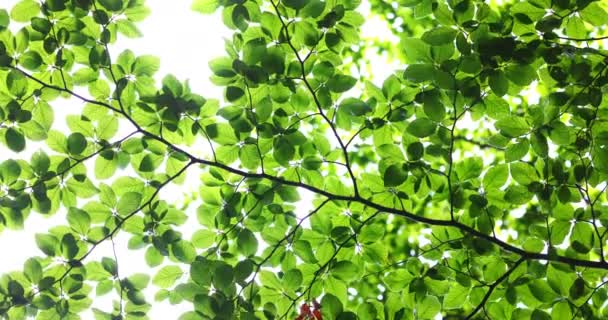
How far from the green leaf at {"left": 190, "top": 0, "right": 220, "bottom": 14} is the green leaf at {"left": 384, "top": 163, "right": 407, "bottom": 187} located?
894 mm

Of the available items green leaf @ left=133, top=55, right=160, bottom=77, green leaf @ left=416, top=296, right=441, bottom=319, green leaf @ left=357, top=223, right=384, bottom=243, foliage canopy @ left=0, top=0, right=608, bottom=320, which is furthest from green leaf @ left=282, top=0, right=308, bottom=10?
green leaf @ left=416, top=296, right=441, bottom=319

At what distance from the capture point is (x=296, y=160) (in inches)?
95.6

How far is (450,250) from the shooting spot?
246 cm

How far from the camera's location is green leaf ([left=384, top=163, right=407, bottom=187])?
2268 mm

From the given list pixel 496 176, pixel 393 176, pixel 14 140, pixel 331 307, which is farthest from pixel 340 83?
pixel 14 140

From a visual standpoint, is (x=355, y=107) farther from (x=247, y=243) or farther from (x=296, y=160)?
(x=247, y=243)

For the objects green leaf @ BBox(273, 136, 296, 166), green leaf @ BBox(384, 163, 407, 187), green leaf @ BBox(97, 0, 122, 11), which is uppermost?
green leaf @ BBox(97, 0, 122, 11)

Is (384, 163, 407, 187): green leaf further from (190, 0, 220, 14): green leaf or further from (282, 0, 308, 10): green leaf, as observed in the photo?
(190, 0, 220, 14): green leaf

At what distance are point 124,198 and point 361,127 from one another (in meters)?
0.99

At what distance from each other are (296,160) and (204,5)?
0.71 m

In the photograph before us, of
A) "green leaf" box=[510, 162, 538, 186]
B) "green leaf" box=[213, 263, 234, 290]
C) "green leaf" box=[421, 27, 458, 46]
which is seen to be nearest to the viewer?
"green leaf" box=[421, 27, 458, 46]

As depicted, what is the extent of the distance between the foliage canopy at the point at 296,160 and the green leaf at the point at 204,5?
0.13ft

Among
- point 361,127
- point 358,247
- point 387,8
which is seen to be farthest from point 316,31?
point 387,8

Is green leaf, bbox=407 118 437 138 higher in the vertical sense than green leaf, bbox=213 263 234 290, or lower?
higher
